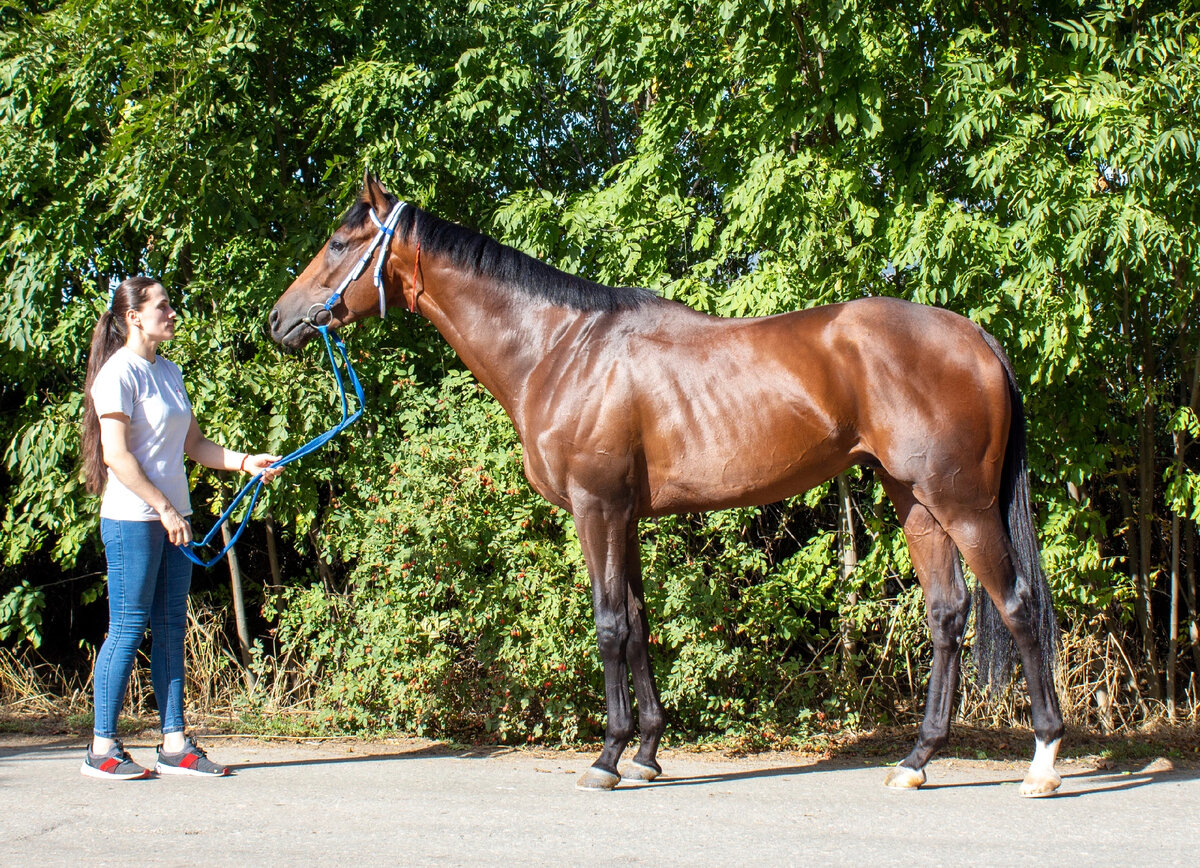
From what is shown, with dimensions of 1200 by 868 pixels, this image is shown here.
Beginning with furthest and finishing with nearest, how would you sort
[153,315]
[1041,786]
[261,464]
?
[261,464] < [153,315] < [1041,786]

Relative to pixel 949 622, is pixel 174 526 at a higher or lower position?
higher

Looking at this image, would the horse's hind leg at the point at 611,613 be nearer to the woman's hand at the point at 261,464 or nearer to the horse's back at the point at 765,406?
the horse's back at the point at 765,406

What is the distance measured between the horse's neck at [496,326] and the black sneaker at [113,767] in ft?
7.24

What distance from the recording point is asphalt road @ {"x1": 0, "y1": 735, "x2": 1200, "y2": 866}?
10.8 ft

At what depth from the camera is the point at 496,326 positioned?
4.59 m

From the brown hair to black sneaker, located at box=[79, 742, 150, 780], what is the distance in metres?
1.11

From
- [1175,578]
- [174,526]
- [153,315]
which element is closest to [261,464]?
[174,526]

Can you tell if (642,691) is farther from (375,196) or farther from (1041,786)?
(375,196)

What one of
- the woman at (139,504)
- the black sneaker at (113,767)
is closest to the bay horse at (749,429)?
the woman at (139,504)

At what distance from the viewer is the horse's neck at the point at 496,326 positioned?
179 inches

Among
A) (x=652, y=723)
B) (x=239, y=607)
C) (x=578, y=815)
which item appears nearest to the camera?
(x=578, y=815)

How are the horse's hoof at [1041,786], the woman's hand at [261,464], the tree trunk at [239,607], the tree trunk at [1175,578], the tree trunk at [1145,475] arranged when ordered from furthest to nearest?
the tree trunk at [239,607], the tree trunk at [1145,475], the tree trunk at [1175,578], the woman's hand at [261,464], the horse's hoof at [1041,786]

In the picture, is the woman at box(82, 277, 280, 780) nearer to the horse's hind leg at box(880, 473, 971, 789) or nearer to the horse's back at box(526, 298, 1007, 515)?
the horse's back at box(526, 298, 1007, 515)

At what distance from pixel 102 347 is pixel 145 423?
0.43 metres
